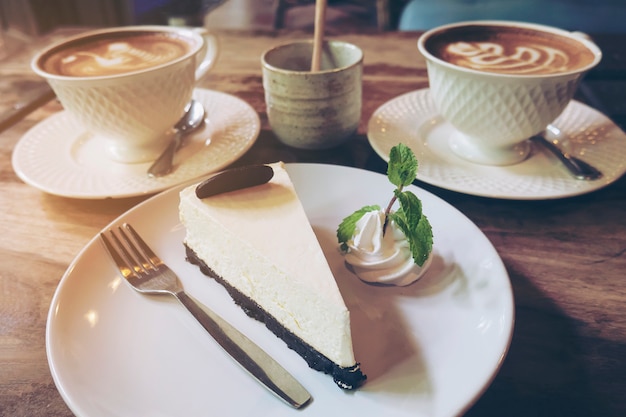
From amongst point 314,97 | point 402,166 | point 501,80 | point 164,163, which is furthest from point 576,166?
point 164,163

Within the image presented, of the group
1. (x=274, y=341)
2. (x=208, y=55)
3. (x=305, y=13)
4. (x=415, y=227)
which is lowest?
(x=305, y=13)

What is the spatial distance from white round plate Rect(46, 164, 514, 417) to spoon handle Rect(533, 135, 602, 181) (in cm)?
30

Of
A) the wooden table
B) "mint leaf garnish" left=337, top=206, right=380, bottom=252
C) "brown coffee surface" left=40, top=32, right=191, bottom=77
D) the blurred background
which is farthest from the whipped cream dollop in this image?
the blurred background

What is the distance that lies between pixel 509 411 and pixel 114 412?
0.47m

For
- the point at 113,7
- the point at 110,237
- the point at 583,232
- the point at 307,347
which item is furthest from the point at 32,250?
the point at 113,7

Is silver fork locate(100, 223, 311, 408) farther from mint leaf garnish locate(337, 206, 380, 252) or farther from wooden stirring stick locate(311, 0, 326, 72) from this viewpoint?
wooden stirring stick locate(311, 0, 326, 72)

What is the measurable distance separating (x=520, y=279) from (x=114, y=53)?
95 cm

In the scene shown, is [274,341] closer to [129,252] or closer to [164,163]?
[129,252]

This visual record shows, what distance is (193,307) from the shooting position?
715mm

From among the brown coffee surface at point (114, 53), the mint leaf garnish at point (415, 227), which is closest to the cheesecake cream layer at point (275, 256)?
the mint leaf garnish at point (415, 227)

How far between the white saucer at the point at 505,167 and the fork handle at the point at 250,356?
459 millimetres

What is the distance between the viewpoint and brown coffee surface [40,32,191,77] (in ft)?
3.30

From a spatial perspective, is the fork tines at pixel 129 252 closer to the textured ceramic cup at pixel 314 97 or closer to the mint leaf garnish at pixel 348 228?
the mint leaf garnish at pixel 348 228

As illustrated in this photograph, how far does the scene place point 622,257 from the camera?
79cm
